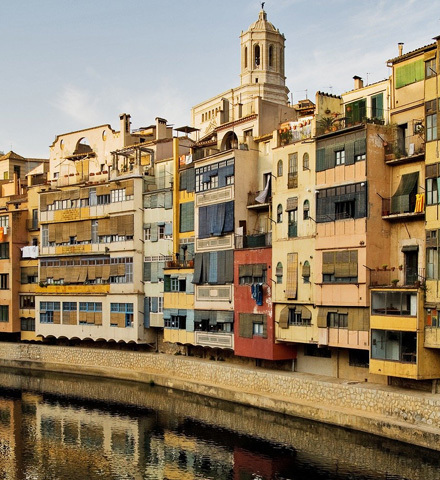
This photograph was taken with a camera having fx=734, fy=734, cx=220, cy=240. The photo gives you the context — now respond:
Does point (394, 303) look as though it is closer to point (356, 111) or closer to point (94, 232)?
point (356, 111)

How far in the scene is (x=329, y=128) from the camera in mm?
34250

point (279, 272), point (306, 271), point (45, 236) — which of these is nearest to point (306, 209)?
point (306, 271)

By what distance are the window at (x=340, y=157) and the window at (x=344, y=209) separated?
182 centimetres

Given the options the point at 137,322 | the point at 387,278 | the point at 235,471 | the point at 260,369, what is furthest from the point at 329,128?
the point at 137,322

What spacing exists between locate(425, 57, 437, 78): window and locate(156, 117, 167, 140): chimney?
26716 millimetres

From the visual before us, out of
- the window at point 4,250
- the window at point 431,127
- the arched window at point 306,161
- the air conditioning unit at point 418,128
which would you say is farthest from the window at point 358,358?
the window at point 4,250

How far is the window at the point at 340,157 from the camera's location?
3250cm

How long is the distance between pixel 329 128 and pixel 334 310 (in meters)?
8.48

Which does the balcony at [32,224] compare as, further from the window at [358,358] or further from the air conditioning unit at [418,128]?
the air conditioning unit at [418,128]

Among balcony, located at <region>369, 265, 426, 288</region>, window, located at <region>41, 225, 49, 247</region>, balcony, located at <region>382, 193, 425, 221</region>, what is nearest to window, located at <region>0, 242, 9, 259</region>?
window, located at <region>41, 225, 49, 247</region>

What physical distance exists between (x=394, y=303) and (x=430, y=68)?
370 inches

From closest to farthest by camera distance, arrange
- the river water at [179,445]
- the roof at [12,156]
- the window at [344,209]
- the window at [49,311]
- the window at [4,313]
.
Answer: the river water at [179,445] < the window at [344,209] < the window at [49,311] < the window at [4,313] < the roof at [12,156]

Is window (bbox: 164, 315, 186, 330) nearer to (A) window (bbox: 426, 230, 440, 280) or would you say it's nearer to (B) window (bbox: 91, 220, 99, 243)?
(B) window (bbox: 91, 220, 99, 243)

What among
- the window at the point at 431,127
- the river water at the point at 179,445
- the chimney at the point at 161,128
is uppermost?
the chimney at the point at 161,128
